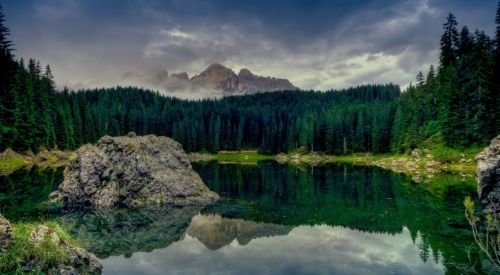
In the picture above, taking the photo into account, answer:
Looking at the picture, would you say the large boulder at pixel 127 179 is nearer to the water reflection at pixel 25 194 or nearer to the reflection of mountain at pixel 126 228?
the water reflection at pixel 25 194

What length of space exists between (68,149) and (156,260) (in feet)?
357

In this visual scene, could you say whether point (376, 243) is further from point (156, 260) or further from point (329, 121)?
point (329, 121)

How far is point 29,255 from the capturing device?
15.3 metres

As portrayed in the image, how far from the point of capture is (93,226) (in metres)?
31.8

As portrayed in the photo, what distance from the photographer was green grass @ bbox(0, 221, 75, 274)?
46.2 feet

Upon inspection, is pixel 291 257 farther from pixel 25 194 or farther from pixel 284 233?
pixel 25 194

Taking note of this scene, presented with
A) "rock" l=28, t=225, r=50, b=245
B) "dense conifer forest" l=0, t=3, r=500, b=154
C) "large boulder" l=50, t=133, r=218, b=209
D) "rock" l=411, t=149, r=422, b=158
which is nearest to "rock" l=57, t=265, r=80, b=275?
"rock" l=28, t=225, r=50, b=245

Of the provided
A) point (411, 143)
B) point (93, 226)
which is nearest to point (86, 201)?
point (93, 226)

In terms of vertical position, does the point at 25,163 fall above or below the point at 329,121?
below

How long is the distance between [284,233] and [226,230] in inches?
202

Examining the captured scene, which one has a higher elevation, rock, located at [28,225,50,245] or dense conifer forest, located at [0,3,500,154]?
dense conifer forest, located at [0,3,500,154]

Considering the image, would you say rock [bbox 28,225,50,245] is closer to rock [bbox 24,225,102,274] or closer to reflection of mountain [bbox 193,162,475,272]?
rock [bbox 24,225,102,274]

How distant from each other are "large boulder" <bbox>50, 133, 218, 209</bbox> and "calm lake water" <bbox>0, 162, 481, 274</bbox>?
322 cm

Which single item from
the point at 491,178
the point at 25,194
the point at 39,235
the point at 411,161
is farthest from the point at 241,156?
the point at 39,235
